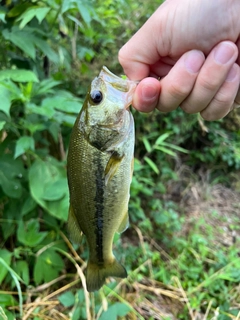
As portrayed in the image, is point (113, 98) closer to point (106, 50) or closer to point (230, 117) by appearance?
point (106, 50)

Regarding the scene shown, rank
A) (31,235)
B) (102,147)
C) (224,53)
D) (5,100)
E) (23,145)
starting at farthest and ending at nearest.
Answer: (31,235) < (23,145) < (5,100) < (102,147) < (224,53)

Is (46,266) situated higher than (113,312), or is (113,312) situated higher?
(113,312)

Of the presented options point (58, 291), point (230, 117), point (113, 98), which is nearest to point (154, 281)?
point (58, 291)

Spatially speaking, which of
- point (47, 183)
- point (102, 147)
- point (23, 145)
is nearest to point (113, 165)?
point (102, 147)

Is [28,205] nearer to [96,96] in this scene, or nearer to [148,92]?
[96,96]

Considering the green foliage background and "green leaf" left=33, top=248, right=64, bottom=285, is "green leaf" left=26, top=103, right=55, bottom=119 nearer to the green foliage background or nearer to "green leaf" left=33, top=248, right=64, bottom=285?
the green foliage background

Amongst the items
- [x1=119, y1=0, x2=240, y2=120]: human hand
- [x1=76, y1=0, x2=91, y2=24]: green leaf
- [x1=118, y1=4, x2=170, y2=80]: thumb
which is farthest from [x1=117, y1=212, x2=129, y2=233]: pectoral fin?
[x1=76, y1=0, x2=91, y2=24]: green leaf
